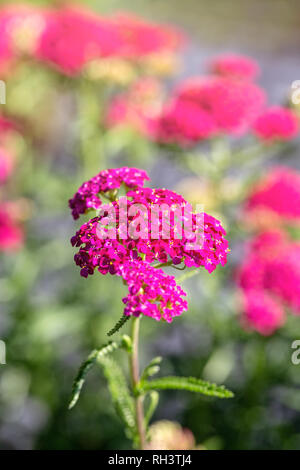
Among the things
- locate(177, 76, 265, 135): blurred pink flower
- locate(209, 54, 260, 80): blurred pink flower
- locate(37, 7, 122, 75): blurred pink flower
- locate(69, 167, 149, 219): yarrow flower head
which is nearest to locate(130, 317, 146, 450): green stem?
locate(69, 167, 149, 219): yarrow flower head

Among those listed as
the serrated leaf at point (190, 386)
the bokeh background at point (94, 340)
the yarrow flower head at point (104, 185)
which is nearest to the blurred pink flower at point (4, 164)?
the bokeh background at point (94, 340)

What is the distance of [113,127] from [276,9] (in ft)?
17.2

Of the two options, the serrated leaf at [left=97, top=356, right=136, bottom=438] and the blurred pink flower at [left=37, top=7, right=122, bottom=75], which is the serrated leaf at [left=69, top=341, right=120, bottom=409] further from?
the blurred pink flower at [left=37, top=7, right=122, bottom=75]

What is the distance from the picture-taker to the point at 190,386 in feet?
2.22

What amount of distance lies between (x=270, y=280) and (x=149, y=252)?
0.61 m

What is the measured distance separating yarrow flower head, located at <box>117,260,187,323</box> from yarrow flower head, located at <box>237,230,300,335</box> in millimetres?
568

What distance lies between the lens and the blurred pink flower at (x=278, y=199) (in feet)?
4.16

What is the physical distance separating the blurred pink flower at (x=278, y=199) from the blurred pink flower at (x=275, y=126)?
0.33ft

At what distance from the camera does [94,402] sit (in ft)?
4.90

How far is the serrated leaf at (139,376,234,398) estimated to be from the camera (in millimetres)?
661

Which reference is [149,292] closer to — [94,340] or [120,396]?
[120,396]

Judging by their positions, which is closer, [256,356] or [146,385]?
[146,385]
